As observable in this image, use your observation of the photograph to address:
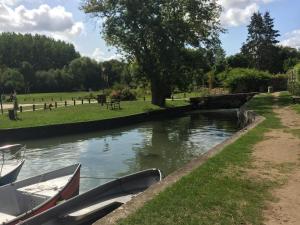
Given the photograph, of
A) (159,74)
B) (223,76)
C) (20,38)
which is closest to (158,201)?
(159,74)

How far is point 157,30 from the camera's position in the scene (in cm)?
4597

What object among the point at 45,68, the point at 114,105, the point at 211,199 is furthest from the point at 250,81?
the point at 45,68

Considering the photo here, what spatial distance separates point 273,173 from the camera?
12.6 m

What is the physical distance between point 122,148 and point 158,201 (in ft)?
54.0

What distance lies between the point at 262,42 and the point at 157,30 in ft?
231

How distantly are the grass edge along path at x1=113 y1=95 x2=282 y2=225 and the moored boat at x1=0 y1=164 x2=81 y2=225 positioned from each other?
2.94m

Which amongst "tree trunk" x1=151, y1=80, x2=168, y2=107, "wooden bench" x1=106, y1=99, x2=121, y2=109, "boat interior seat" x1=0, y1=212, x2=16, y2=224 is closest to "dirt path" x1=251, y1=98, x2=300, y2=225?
"boat interior seat" x1=0, y1=212, x2=16, y2=224

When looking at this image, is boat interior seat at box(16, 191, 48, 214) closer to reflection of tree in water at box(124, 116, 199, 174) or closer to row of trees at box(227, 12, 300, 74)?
reflection of tree in water at box(124, 116, 199, 174)

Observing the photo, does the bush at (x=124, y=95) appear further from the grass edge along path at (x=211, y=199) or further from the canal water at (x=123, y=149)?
the grass edge along path at (x=211, y=199)

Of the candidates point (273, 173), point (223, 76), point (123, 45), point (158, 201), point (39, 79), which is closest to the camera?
point (158, 201)

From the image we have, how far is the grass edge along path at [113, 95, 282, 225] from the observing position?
8.73 meters

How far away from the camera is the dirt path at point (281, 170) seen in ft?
29.9

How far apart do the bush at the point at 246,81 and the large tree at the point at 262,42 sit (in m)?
40.1

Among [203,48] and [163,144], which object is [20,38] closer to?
[203,48]
